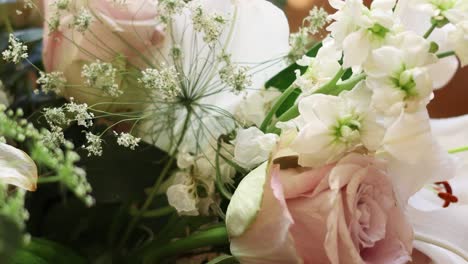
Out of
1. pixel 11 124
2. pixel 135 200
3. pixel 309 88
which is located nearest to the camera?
pixel 11 124

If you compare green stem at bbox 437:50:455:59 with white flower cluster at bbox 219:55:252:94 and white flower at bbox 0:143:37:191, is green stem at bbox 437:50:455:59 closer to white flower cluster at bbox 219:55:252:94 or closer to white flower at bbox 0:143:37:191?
white flower cluster at bbox 219:55:252:94

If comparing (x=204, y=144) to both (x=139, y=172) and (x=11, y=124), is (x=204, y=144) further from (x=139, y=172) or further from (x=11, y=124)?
(x=11, y=124)

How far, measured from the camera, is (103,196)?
1.77ft

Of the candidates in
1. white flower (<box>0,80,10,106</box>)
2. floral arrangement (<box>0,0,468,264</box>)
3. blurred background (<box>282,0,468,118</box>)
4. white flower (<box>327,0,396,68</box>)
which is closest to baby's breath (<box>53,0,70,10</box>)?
floral arrangement (<box>0,0,468,264</box>)

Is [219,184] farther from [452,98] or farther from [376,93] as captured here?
[452,98]

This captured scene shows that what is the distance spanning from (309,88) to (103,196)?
194mm

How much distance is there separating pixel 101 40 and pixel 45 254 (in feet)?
0.55

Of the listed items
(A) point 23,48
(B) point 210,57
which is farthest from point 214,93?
(A) point 23,48

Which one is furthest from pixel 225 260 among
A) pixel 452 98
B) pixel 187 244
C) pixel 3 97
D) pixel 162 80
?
pixel 452 98

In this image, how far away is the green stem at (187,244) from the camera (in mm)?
455

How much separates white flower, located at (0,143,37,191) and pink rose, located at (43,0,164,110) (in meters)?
0.13

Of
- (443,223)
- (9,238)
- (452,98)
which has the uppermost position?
(9,238)

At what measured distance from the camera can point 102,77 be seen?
49cm

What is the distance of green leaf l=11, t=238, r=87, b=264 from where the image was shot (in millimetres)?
457
